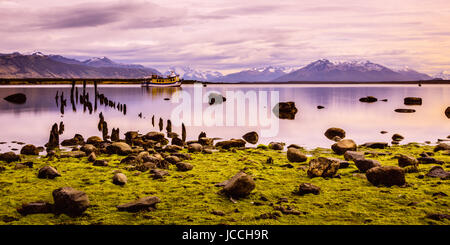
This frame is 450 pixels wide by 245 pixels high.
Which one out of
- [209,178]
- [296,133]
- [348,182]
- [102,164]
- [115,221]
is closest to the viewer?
[115,221]

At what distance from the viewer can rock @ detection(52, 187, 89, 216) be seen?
8.77 m

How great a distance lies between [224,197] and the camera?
1016 centimetres

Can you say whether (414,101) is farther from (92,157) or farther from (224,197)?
(224,197)

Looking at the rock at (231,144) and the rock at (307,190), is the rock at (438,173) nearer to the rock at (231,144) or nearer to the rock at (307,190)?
the rock at (307,190)

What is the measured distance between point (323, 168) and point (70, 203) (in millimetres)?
8153

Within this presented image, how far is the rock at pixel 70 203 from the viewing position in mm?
8766

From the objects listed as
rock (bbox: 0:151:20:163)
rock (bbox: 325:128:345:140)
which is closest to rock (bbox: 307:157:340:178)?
rock (bbox: 0:151:20:163)

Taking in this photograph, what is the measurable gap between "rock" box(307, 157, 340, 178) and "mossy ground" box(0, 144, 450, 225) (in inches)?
11.8

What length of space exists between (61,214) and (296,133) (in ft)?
72.2

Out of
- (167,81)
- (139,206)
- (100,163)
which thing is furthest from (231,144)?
(167,81)

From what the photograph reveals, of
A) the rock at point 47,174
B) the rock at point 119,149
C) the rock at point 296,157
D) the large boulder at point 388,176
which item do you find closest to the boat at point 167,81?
the rock at point 119,149
